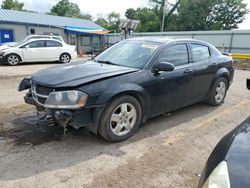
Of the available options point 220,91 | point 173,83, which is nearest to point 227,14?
point 220,91

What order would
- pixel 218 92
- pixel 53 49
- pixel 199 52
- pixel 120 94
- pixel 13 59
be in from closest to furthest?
pixel 120 94 → pixel 199 52 → pixel 218 92 → pixel 13 59 → pixel 53 49

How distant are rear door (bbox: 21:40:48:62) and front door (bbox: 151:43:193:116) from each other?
35.1 ft

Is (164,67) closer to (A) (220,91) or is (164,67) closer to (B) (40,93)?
(B) (40,93)

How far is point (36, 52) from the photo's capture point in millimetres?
13461

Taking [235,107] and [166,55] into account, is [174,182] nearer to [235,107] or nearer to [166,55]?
[166,55]

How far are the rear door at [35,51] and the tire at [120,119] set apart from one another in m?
11.1

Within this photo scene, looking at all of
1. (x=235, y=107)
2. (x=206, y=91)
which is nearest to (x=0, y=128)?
(x=206, y=91)

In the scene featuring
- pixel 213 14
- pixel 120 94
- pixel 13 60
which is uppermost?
pixel 213 14

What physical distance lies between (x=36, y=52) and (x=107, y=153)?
1154 cm

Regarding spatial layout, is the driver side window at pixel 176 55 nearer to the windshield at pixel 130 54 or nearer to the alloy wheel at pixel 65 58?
the windshield at pixel 130 54

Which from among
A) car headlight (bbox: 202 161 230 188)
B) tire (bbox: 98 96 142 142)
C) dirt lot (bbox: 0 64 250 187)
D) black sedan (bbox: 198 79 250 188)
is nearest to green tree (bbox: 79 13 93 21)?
dirt lot (bbox: 0 64 250 187)

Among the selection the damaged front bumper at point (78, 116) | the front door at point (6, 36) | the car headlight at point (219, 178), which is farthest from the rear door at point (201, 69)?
the front door at point (6, 36)

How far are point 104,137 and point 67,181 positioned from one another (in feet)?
3.26

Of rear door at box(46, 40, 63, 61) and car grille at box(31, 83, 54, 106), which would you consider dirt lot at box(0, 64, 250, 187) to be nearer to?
car grille at box(31, 83, 54, 106)
